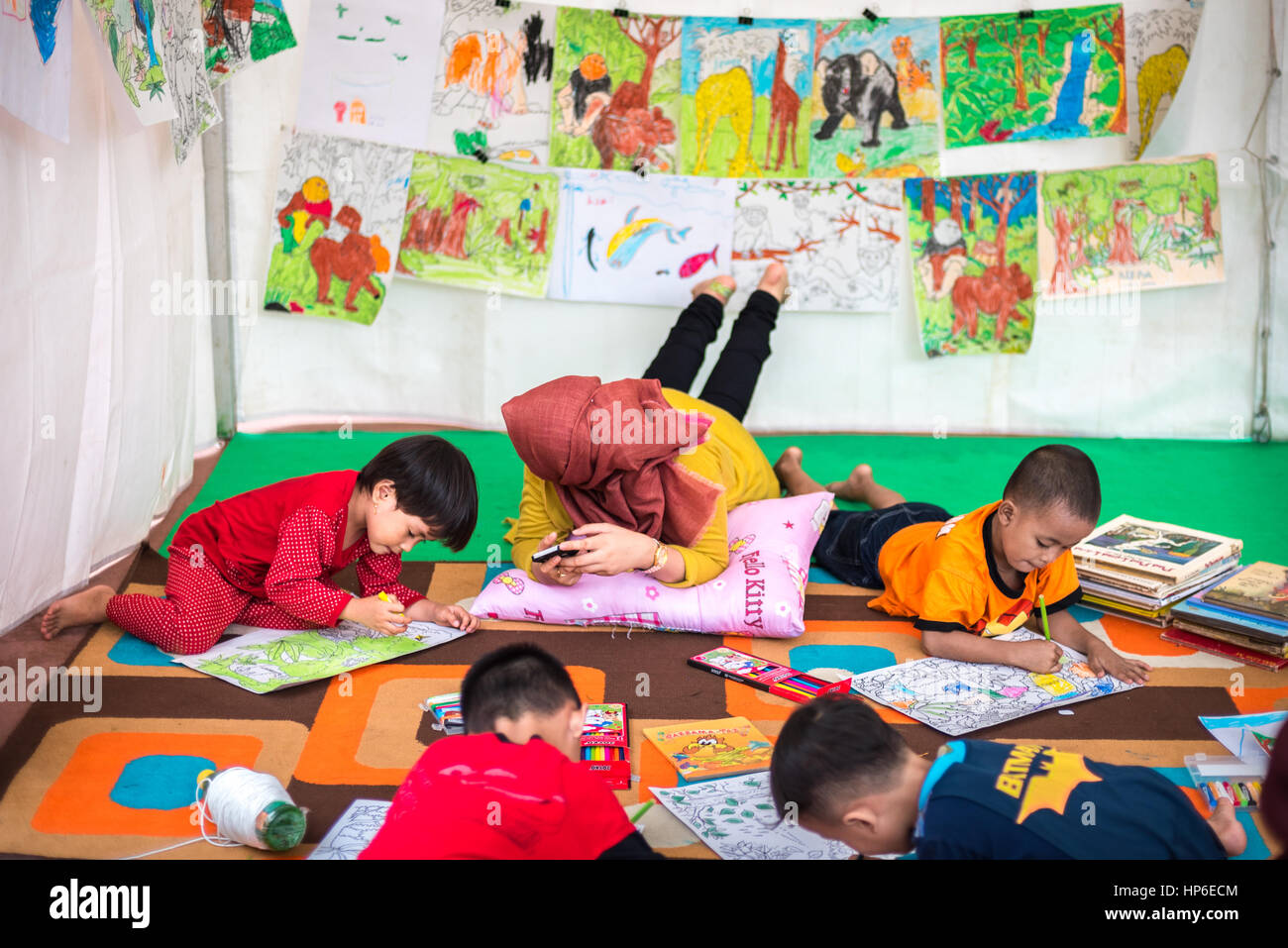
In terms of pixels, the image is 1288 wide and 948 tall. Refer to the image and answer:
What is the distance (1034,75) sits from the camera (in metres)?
3.48

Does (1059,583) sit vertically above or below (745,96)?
below

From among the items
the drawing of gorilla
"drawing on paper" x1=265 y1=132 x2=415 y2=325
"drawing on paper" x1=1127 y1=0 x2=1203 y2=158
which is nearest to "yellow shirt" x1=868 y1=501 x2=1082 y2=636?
the drawing of gorilla

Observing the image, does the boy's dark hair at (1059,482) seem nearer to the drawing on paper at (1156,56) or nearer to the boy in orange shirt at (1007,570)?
the boy in orange shirt at (1007,570)

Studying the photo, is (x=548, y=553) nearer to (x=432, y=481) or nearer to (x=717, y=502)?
(x=432, y=481)

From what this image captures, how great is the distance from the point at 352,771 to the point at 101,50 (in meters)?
1.46

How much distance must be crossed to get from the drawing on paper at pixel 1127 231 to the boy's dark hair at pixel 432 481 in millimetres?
Answer: 2263

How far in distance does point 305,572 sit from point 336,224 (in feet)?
5.28

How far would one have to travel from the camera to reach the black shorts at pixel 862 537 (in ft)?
8.67

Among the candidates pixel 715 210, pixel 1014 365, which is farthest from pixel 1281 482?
pixel 715 210

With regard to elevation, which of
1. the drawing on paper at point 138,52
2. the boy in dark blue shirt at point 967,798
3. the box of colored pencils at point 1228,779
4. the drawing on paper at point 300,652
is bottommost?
the box of colored pencils at point 1228,779

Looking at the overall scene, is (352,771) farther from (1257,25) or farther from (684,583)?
(1257,25)

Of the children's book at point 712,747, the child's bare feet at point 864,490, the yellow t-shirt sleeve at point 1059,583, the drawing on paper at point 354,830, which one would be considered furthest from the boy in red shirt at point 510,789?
Result: the child's bare feet at point 864,490

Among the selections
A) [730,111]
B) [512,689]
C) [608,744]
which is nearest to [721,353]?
[730,111]

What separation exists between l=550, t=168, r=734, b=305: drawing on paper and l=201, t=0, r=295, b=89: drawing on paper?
0.92m
